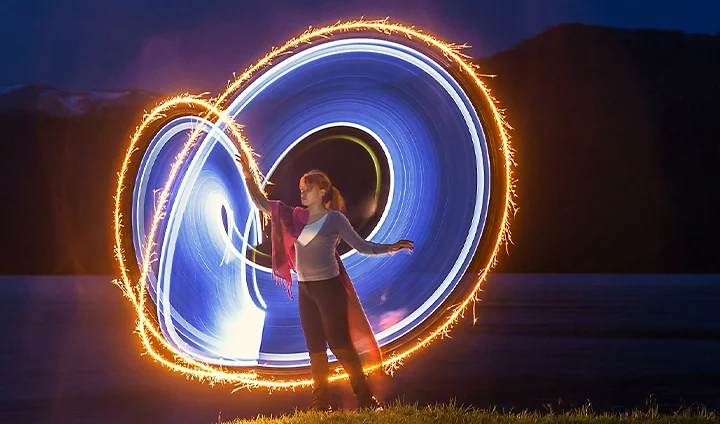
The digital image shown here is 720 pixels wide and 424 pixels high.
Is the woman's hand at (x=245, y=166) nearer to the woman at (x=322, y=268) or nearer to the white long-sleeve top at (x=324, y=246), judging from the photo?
the woman at (x=322, y=268)

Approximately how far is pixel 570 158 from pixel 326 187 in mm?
108551

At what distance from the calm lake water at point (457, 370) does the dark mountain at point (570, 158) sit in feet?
183

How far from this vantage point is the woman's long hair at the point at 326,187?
8.34 metres

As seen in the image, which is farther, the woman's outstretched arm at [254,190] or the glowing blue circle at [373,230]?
the glowing blue circle at [373,230]

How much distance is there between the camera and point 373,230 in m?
10.7

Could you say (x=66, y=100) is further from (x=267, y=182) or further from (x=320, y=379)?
(x=320, y=379)

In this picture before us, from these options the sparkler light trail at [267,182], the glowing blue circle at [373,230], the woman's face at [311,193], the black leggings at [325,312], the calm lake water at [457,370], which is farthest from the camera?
the calm lake water at [457,370]

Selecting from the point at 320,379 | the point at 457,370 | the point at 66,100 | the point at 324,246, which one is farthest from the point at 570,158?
the point at 324,246

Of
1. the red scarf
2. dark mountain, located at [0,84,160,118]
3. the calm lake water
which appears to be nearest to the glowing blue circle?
the calm lake water

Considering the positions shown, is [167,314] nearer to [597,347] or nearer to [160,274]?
[160,274]

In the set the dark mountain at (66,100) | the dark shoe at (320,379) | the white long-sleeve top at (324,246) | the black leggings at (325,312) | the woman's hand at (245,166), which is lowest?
the dark shoe at (320,379)

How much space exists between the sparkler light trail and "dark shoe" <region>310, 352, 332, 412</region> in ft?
1.25

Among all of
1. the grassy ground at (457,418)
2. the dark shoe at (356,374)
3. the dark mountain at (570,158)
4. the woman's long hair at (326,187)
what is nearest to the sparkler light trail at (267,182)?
the dark shoe at (356,374)

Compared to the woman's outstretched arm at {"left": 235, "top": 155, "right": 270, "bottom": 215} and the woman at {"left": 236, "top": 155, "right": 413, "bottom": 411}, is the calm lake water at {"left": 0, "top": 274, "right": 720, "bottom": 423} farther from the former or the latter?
the woman's outstretched arm at {"left": 235, "top": 155, "right": 270, "bottom": 215}
